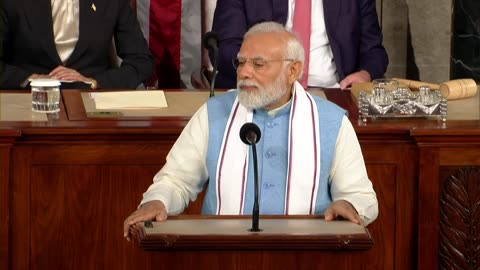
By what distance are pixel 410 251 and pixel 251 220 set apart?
1.20 m

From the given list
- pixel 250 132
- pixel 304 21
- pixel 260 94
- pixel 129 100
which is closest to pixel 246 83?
pixel 260 94

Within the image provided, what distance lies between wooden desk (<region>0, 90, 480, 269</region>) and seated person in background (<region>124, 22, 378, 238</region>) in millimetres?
641

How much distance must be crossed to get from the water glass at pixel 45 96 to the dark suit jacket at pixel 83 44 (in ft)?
3.13

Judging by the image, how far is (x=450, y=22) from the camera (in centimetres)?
782

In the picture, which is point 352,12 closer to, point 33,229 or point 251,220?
point 33,229

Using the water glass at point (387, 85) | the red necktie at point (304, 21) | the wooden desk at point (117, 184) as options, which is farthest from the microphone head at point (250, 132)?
the red necktie at point (304, 21)

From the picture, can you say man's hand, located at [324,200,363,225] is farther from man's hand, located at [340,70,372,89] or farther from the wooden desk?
man's hand, located at [340,70,372,89]

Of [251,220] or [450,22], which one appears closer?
[251,220]

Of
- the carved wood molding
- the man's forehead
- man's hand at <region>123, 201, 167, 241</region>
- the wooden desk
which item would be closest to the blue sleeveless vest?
the man's forehead

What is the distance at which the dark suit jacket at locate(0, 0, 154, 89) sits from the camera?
6.51 m

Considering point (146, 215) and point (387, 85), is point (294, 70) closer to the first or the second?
point (146, 215)

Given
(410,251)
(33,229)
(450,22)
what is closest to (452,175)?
(410,251)

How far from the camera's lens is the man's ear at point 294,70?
14.7 feet

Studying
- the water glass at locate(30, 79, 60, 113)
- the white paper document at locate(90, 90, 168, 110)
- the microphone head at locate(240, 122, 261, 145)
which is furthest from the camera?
the white paper document at locate(90, 90, 168, 110)
